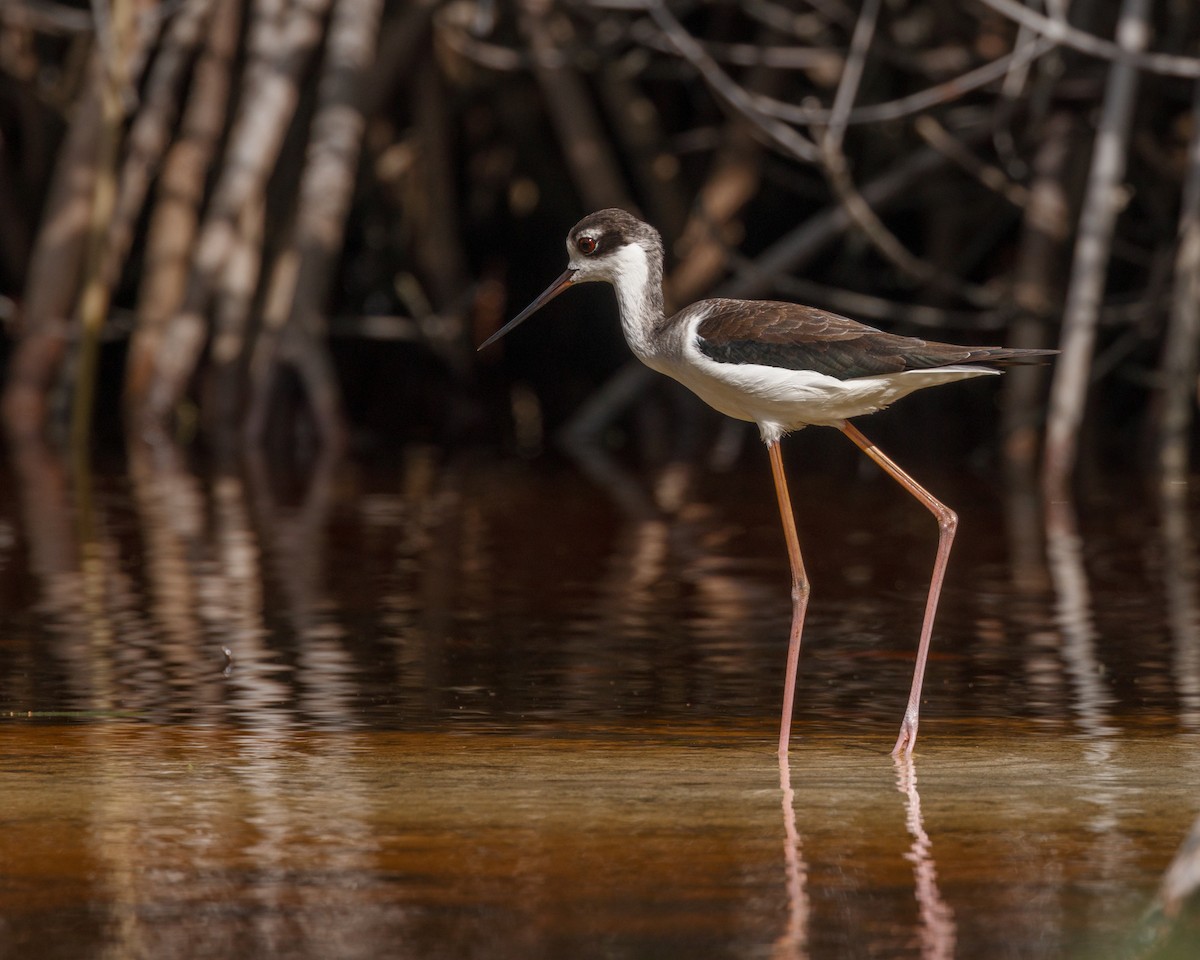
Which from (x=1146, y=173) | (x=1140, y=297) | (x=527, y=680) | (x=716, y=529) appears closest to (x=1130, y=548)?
(x=716, y=529)

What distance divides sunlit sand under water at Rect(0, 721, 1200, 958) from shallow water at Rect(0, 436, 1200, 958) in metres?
0.01

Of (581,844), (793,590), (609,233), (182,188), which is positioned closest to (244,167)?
(182,188)

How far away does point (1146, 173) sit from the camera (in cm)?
1316

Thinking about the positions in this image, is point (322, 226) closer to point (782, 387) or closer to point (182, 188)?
point (182, 188)

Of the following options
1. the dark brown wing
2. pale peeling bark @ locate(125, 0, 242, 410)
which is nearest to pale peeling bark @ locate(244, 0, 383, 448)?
pale peeling bark @ locate(125, 0, 242, 410)

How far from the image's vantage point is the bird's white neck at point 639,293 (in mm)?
5473

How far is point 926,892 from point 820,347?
1712 mm

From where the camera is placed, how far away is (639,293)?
18.2 ft

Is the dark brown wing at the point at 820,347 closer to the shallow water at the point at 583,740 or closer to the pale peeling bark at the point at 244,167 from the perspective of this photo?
the shallow water at the point at 583,740

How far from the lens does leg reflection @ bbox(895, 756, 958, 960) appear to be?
329 centimetres

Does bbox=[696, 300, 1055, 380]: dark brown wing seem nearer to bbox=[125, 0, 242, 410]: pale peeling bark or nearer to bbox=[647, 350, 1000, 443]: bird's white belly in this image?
bbox=[647, 350, 1000, 443]: bird's white belly

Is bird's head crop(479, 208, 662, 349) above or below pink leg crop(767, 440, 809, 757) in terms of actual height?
above

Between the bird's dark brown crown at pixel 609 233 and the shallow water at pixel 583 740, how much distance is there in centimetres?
110

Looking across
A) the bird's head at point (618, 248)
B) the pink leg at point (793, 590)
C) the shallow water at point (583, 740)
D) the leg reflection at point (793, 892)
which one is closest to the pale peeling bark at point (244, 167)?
the shallow water at point (583, 740)
